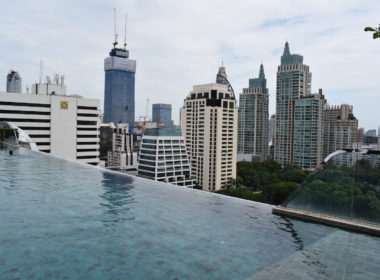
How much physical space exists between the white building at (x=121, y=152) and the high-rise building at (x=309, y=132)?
5762cm

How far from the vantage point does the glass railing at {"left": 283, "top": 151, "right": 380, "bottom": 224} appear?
307 inches

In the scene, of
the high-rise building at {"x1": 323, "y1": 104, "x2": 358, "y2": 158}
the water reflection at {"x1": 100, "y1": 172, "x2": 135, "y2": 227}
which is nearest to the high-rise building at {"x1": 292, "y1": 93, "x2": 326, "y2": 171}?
the high-rise building at {"x1": 323, "y1": 104, "x2": 358, "y2": 158}

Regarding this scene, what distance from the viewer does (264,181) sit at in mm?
77625

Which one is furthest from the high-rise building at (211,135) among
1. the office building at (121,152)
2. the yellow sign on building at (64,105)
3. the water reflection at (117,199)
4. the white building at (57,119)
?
the water reflection at (117,199)

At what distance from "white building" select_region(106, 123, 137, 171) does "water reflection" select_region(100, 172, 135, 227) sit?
109m

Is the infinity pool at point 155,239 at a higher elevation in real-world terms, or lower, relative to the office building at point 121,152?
higher

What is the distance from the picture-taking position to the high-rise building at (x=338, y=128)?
107500 millimetres

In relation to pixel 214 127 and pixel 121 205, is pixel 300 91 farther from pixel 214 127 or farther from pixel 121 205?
pixel 121 205

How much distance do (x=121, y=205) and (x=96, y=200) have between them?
1.11 m

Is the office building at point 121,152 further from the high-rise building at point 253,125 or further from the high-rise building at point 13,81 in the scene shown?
the high-rise building at point 13,81

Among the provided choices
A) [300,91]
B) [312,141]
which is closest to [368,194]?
[312,141]

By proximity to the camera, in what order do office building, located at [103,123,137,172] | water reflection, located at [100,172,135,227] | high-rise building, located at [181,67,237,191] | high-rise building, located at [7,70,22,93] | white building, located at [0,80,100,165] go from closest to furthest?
water reflection, located at [100,172,135,227], white building, located at [0,80,100,165], high-rise building, located at [181,67,237,191], office building, located at [103,123,137,172], high-rise building, located at [7,70,22,93]

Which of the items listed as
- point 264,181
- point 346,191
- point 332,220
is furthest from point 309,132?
point 332,220

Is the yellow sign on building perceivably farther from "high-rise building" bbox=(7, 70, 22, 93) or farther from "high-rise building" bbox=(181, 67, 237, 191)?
"high-rise building" bbox=(7, 70, 22, 93)
